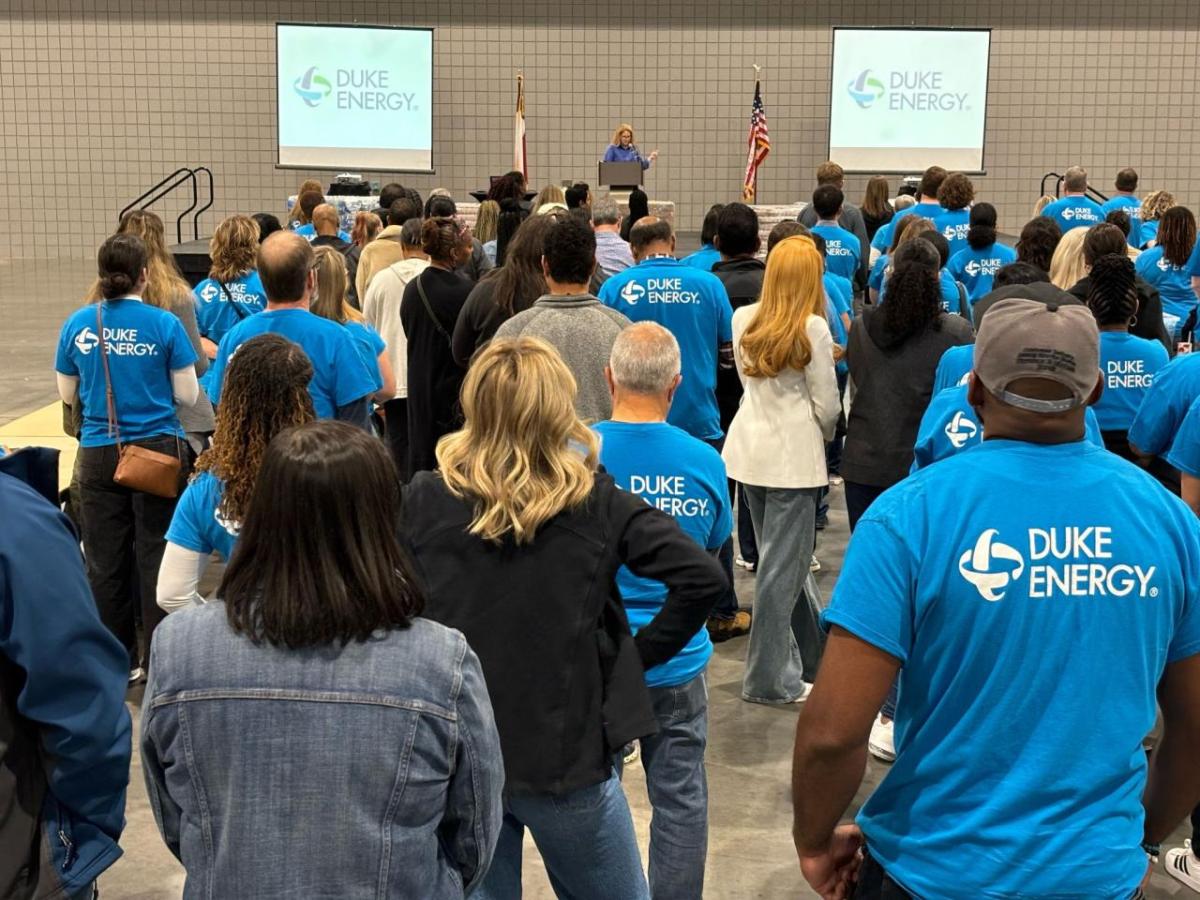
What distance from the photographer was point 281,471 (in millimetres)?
2000

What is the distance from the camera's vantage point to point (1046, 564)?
1.93 meters

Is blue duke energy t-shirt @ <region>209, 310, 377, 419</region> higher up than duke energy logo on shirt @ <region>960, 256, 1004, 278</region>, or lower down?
lower down

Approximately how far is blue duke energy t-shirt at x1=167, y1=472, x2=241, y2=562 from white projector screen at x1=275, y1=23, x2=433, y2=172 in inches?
548

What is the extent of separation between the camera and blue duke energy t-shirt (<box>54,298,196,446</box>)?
4.79 metres

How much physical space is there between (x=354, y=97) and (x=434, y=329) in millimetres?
11325

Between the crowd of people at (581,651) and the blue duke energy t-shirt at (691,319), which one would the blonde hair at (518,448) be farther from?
the blue duke energy t-shirt at (691,319)

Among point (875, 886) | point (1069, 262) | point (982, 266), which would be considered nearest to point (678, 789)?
point (875, 886)

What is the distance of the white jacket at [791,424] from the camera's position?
15.9ft

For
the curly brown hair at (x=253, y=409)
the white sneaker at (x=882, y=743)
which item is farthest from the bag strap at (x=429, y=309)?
the curly brown hair at (x=253, y=409)

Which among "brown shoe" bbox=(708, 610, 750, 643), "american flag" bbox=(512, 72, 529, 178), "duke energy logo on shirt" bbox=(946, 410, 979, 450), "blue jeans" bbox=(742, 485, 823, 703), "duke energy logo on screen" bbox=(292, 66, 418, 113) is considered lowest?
"brown shoe" bbox=(708, 610, 750, 643)

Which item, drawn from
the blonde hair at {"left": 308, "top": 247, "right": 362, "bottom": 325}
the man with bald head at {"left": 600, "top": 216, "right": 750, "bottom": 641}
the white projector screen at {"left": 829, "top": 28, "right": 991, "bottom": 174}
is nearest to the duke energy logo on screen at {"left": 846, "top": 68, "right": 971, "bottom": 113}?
the white projector screen at {"left": 829, "top": 28, "right": 991, "bottom": 174}

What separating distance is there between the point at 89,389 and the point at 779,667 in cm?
268

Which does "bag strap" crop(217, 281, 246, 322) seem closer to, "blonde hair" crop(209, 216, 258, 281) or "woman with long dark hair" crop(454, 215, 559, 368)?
"blonde hair" crop(209, 216, 258, 281)

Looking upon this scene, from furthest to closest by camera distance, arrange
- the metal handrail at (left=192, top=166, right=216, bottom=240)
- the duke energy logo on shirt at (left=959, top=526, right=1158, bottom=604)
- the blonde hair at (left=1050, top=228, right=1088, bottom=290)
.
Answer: the metal handrail at (left=192, top=166, right=216, bottom=240), the blonde hair at (left=1050, top=228, right=1088, bottom=290), the duke energy logo on shirt at (left=959, top=526, right=1158, bottom=604)
